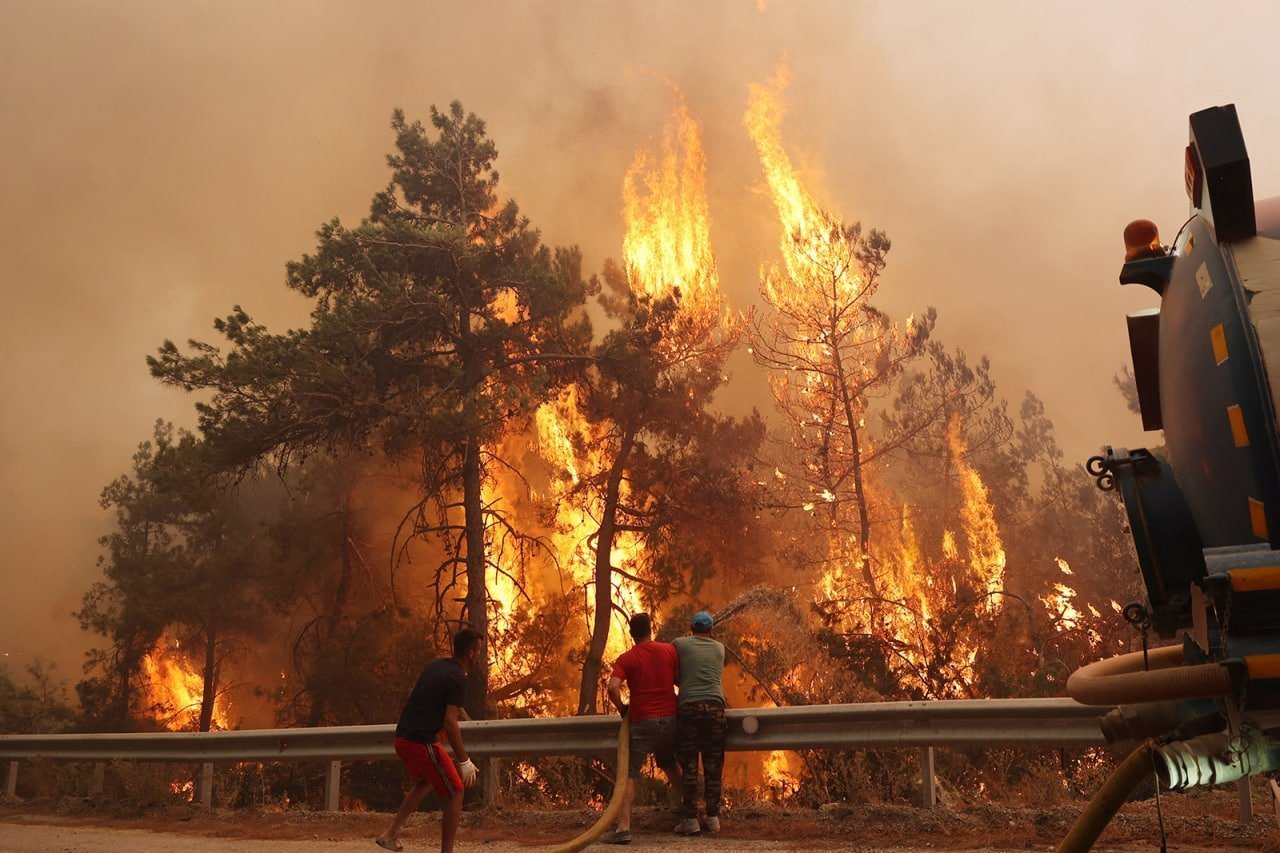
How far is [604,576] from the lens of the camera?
2442 cm

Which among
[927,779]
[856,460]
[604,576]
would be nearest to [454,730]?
[927,779]

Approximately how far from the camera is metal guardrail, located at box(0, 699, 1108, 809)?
6609 millimetres

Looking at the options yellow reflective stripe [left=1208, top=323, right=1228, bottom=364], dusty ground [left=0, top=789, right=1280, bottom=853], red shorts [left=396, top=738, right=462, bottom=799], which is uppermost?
yellow reflective stripe [left=1208, top=323, right=1228, bottom=364]

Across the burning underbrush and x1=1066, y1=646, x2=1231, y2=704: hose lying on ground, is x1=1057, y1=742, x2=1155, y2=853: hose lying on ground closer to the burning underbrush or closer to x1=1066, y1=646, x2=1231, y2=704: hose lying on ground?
x1=1066, y1=646, x2=1231, y2=704: hose lying on ground

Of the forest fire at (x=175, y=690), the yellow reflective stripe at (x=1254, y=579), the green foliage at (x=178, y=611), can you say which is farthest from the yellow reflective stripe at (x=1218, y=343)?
the forest fire at (x=175, y=690)

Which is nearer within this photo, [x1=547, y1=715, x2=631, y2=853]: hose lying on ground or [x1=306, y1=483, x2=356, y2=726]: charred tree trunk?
[x1=547, y1=715, x2=631, y2=853]: hose lying on ground

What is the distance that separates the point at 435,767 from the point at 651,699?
1.80 metres

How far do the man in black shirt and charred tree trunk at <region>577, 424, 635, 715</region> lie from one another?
1572 cm

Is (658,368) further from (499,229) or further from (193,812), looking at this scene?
(193,812)

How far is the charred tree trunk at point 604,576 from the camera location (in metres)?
22.6

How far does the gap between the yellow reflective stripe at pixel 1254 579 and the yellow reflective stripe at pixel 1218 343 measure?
0.86m

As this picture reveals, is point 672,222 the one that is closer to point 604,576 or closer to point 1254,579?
point 604,576

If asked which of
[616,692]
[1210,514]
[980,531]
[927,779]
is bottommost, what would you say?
[927,779]

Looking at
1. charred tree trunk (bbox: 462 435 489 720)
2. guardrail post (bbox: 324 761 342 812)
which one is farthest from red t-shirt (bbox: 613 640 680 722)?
charred tree trunk (bbox: 462 435 489 720)
